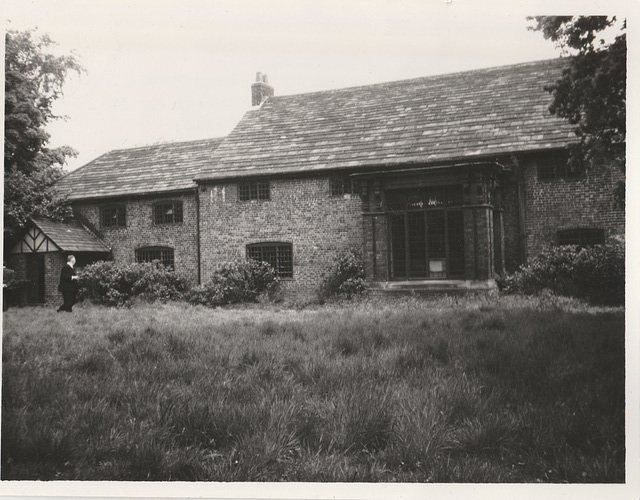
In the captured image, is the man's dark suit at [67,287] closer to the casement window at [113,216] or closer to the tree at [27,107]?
the tree at [27,107]

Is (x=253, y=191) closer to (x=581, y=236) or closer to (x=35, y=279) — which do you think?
(x=35, y=279)

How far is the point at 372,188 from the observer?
15.4 meters

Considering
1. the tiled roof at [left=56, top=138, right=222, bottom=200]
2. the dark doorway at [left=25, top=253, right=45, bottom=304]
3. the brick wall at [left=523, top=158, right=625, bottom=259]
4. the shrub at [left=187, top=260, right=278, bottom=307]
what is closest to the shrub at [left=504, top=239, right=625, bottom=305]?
the brick wall at [left=523, top=158, right=625, bottom=259]

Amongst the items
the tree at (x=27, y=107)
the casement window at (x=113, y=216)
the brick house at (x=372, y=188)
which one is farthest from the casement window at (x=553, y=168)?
the casement window at (x=113, y=216)

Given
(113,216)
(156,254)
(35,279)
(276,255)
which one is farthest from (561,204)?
(113,216)

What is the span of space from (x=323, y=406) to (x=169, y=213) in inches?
586

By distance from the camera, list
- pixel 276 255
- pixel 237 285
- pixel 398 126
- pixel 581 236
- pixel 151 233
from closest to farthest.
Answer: pixel 581 236 < pixel 237 285 < pixel 398 126 < pixel 276 255 < pixel 151 233

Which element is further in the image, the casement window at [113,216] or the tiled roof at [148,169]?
the tiled roof at [148,169]

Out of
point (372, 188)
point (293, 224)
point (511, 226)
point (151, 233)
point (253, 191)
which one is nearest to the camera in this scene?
point (511, 226)

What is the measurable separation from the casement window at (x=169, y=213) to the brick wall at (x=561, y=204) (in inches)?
444

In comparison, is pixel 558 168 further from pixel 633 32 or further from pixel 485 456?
pixel 485 456

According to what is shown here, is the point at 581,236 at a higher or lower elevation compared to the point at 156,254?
higher

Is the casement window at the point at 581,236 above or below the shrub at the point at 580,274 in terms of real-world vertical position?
above

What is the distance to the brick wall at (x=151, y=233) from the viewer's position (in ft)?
59.3
